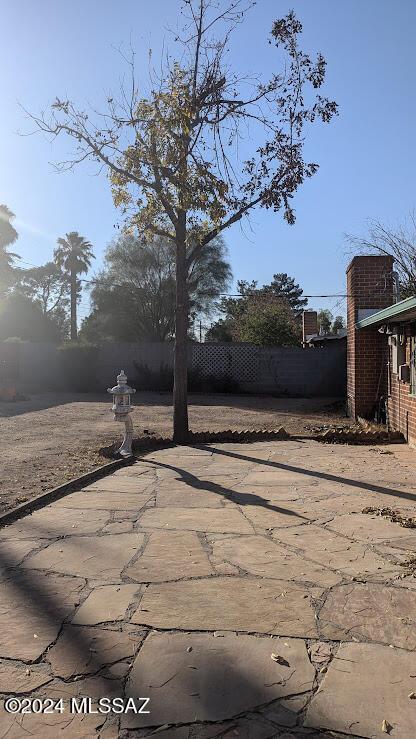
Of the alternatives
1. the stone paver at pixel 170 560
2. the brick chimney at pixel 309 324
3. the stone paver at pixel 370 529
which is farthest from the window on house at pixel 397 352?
the brick chimney at pixel 309 324

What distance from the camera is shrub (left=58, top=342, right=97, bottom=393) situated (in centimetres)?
2253

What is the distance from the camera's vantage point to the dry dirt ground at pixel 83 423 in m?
6.44

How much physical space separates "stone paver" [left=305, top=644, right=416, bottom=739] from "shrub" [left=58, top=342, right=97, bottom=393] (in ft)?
68.3

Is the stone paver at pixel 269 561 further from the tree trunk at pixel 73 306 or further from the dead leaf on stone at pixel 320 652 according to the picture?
the tree trunk at pixel 73 306

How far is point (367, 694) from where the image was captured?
210 cm

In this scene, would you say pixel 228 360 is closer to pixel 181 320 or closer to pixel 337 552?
pixel 181 320

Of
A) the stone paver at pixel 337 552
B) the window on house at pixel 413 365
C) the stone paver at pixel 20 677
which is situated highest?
the window on house at pixel 413 365

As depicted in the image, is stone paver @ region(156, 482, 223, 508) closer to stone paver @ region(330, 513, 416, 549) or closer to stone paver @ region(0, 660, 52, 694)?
stone paver @ region(330, 513, 416, 549)

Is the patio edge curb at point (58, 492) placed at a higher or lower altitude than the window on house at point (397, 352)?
lower

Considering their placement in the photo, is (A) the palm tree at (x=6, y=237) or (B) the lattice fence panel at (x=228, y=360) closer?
(B) the lattice fence panel at (x=228, y=360)

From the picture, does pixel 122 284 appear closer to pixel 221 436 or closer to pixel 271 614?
pixel 221 436

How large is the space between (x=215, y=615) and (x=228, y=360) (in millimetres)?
18683

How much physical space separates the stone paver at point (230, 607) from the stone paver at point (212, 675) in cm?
11

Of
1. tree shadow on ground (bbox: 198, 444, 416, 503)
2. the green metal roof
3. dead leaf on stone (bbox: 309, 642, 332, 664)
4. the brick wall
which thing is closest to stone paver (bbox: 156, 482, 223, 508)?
tree shadow on ground (bbox: 198, 444, 416, 503)
